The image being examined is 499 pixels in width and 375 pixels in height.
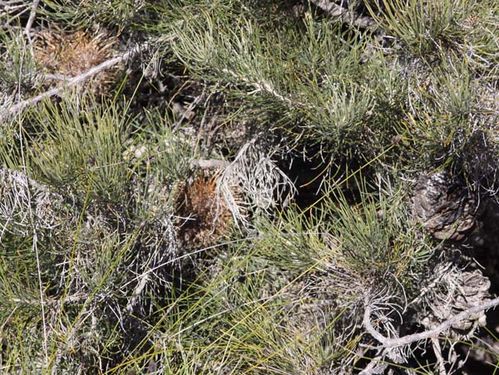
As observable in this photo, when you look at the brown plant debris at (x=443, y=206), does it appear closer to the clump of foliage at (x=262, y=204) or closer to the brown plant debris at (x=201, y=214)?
the clump of foliage at (x=262, y=204)

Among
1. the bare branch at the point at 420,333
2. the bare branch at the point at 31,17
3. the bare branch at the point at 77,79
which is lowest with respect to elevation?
the bare branch at the point at 420,333

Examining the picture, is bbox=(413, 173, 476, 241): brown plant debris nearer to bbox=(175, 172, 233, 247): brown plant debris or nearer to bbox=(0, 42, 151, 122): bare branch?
bbox=(175, 172, 233, 247): brown plant debris

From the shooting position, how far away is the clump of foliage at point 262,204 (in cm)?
197

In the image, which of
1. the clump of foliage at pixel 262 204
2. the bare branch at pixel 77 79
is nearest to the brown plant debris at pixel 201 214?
the clump of foliage at pixel 262 204

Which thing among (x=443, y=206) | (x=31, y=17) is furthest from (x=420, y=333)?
(x=31, y=17)

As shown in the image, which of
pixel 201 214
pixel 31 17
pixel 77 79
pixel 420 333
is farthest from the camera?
pixel 31 17

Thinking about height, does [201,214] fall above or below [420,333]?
above

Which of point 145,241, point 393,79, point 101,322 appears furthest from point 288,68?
point 101,322

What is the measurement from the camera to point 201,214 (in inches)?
86.0

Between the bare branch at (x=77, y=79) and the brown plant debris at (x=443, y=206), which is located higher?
the bare branch at (x=77, y=79)

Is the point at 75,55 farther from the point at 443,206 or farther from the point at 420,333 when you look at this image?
the point at 420,333

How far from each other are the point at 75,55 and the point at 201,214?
0.65 meters

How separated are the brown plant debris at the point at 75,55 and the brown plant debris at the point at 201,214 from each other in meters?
0.46

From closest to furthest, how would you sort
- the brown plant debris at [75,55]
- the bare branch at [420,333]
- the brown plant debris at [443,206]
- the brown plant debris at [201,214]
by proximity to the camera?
the bare branch at [420,333], the brown plant debris at [443,206], the brown plant debris at [201,214], the brown plant debris at [75,55]
